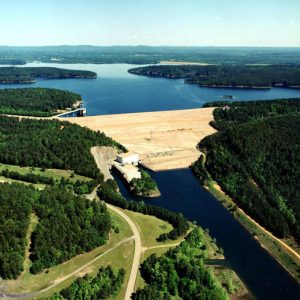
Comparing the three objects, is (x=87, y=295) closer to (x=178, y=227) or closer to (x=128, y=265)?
(x=128, y=265)

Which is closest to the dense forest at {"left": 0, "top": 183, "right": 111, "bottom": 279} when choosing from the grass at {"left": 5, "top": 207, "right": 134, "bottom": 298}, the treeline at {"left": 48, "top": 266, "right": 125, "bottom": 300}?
the grass at {"left": 5, "top": 207, "right": 134, "bottom": 298}

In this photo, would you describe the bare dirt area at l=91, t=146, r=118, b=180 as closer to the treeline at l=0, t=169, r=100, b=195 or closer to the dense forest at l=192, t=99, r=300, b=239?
the treeline at l=0, t=169, r=100, b=195

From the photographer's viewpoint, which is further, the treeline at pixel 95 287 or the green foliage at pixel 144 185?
the green foliage at pixel 144 185

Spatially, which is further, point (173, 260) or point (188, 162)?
point (188, 162)

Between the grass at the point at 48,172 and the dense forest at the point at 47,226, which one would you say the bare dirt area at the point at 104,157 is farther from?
the dense forest at the point at 47,226

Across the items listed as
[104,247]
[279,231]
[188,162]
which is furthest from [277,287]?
[188,162]

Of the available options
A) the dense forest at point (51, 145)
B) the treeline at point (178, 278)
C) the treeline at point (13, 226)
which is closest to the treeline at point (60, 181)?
the dense forest at point (51, 145)

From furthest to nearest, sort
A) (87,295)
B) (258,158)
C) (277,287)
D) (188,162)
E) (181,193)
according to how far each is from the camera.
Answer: (188,162) → (258,158) → (181,193) → (277,287) → (87,295)
